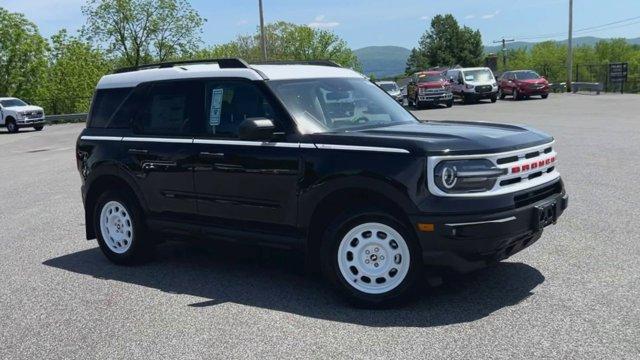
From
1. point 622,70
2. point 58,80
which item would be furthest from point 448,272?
point 58,80

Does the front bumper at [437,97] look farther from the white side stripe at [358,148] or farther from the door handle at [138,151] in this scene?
the white side stripe at [358,148]

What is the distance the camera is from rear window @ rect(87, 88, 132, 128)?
6.65 m

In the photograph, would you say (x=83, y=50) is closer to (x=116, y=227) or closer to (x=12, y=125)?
(x=12, y=125)

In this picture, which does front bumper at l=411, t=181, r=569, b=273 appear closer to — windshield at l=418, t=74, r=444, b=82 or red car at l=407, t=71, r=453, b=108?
red car at l=407, t=71, r=453, b=108

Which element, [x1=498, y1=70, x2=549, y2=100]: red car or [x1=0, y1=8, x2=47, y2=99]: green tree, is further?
[x1=0, y1=8, x2=47, y2=99]: green tree

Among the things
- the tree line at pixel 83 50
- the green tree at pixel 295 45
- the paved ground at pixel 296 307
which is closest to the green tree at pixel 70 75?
the tree line at pixel 83 50

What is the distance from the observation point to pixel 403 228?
4.68m

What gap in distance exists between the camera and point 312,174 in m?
5.01

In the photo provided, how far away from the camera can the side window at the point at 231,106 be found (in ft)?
18.0

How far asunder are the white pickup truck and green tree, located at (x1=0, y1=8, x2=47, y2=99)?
100 ft

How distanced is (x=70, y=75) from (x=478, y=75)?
125 feet

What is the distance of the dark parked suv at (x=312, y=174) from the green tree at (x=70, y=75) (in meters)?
52.6

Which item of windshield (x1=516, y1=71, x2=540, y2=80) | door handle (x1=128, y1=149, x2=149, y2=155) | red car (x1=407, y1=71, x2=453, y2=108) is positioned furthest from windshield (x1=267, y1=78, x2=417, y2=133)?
windshield (x1=516, y1=71, x2=540, y2=80)

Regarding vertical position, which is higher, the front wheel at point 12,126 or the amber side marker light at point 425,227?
the amber side marker light at point 425,227
